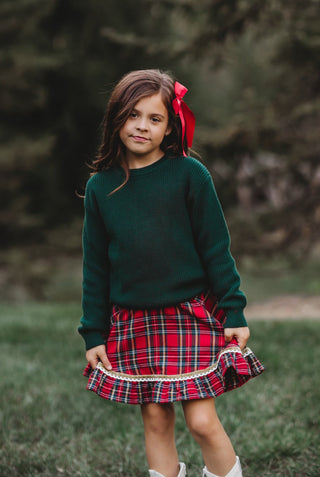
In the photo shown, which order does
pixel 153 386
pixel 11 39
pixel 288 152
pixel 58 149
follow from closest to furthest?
pixel 153 386, pixel 288 152, pixel 11 39, pixel 58 149

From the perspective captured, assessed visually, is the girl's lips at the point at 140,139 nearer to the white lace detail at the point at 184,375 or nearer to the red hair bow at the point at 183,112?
the red hair bow at the point at 183,112

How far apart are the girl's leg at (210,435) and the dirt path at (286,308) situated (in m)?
6.14

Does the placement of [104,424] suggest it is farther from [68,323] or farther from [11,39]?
[11,39]

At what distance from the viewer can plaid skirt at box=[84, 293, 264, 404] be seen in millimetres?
2020

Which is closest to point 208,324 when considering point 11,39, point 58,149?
point 11,39

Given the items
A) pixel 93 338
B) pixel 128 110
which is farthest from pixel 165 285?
pixel 128 110

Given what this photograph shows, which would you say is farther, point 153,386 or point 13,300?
point 13,300

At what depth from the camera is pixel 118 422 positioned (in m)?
3.29

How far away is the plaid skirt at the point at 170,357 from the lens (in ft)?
6.63

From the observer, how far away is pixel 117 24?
1480 cm

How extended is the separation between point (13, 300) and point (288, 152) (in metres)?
7.59

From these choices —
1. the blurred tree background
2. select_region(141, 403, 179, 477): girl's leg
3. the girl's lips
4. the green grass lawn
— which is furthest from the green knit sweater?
the blurred tree background

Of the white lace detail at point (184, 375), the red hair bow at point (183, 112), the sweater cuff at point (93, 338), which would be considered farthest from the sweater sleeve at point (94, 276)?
the red hair bow at point (183, 112)

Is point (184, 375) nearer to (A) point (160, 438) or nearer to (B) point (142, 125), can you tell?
(A) point (160, 438)
